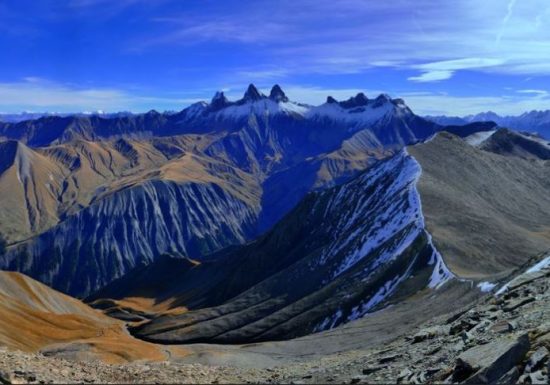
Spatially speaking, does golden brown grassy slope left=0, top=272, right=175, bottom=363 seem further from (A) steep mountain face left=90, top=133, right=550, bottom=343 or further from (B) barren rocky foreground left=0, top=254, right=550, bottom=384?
(B) barren rocky foreground left=0, top=254, right=550, bottom=384

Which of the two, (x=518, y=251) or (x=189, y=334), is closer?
(x=518, y=251)

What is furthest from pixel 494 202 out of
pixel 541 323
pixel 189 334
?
pixel 541 323

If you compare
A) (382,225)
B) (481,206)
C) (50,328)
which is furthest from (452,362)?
(481,206)

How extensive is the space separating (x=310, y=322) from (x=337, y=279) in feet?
43.9

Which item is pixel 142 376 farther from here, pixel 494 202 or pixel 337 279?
pixel 494 202

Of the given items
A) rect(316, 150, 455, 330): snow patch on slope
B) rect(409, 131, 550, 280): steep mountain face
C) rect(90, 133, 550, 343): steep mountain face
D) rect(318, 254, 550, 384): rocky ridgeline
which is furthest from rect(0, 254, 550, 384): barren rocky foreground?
rect(316, 150, 455, 330): snow patch on slope

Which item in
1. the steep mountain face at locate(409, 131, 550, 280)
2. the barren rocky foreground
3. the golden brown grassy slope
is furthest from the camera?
the steep mountain face at locate(409, 131, 550, 280)

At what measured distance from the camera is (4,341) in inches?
2621

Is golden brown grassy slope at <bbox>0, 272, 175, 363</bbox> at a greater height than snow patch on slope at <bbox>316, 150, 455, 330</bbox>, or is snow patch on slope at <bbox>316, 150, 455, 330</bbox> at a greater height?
snow patch on slope at <bbox>316, 150, 455, 330</bbox>

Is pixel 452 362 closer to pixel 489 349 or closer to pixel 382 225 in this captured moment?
pixel 489 349

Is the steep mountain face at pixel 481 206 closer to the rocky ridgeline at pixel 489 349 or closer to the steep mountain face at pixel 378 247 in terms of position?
the steep mountain face at pixel 378 247

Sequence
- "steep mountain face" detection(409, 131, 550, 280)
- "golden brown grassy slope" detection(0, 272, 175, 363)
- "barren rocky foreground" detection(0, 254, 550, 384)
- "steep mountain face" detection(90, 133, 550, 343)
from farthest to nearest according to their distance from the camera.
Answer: "steep mountain face" detection(90, 133, 550, 343) → "steep mountain face" detection(409, 131, 550, 280) → "golden brown grassy slope" detection(0, 272, 175, 363) → "barren rocky foreground" detection(0, 254, 550, 384)

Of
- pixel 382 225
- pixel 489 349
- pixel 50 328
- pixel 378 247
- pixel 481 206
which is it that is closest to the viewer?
pixel 489 349

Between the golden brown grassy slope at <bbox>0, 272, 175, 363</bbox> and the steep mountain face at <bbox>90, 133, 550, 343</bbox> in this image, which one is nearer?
the golden brown grassy slope at <bbox>0, 272, 175, 363</bbox>
